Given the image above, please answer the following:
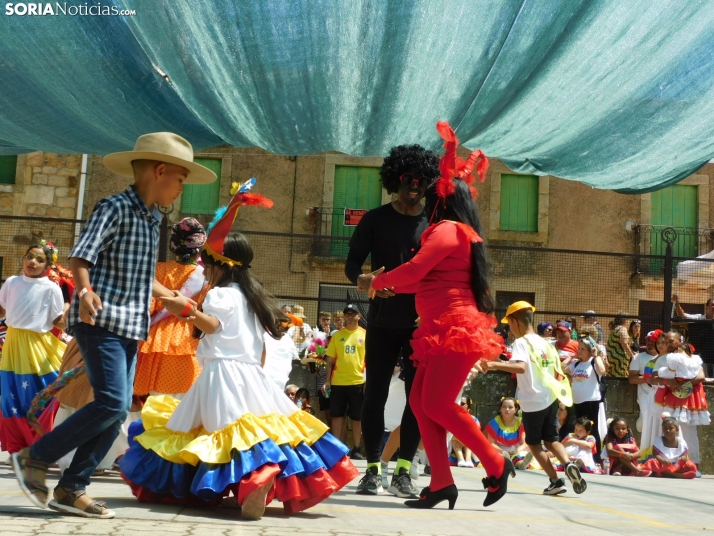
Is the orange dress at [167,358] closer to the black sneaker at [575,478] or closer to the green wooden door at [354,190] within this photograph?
the black sneaker at [575,478]

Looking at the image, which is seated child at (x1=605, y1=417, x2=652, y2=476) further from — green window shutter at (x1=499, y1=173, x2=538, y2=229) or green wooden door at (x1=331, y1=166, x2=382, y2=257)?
green window shutter at (x1=499, y1=173, x2=538, y2=229)

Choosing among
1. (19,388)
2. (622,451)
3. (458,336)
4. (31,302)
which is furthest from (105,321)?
(622,451)

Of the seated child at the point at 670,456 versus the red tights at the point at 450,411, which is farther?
the seated child at the point at 670,456

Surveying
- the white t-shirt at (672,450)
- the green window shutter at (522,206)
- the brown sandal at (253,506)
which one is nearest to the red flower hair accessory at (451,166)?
the brown sandal at (253,506)

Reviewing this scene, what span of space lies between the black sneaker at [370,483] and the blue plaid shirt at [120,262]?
190cm

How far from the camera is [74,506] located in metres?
4.15

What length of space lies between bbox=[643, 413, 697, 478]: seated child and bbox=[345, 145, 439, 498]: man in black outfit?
6583mm

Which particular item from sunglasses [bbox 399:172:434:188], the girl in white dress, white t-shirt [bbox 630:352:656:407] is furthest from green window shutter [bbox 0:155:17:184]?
the girl in white dress

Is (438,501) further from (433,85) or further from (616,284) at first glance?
(616,284)

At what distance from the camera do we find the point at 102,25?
4906 millimetres

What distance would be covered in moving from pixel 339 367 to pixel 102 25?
285 inches

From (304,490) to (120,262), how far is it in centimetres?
132

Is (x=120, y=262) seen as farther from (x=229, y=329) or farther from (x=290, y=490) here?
(x=290, y=490)

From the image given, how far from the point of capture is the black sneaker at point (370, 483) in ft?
18.6
